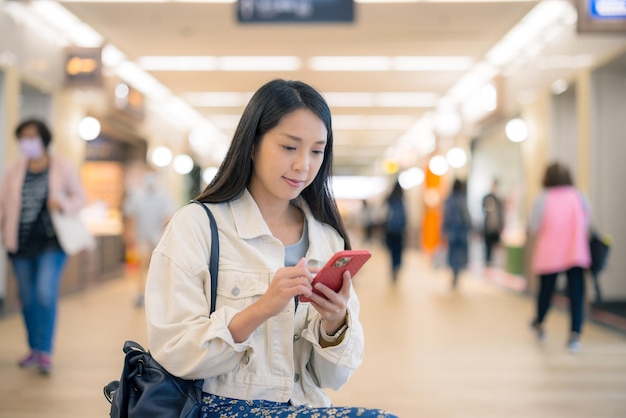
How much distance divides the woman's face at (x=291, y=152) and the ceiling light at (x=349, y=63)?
9.87 meters

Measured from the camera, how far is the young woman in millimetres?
1581

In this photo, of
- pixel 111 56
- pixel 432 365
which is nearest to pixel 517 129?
pixel 432 365

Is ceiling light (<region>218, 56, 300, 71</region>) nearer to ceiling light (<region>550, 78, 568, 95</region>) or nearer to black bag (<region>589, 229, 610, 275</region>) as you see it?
ceiling light (<region>550, 78, 568, 95</region>)

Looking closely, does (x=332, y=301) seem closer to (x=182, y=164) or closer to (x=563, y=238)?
(x=563, y=238)

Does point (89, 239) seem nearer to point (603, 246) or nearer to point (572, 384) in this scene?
point (572, 384)

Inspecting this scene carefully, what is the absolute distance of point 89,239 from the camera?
5070mm

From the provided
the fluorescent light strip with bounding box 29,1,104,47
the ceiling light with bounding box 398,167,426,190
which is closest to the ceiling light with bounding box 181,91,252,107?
the fluorescent light strip with bounding box 29,1,104,47

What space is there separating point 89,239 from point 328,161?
3512 mm

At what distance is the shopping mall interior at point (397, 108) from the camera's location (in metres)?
4.73

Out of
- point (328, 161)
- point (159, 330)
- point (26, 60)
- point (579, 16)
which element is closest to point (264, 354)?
point (159, 330)

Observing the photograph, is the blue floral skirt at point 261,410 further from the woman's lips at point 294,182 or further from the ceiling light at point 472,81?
the ceiling light at point 472,81

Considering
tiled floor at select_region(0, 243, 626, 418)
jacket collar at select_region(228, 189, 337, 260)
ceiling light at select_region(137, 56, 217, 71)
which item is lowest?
tiled floor at select_region(0, 243, 626, 418)

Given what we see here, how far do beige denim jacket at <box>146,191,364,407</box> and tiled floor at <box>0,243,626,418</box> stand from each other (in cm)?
225

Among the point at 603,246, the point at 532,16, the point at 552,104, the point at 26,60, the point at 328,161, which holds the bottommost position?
the point at 603,246
